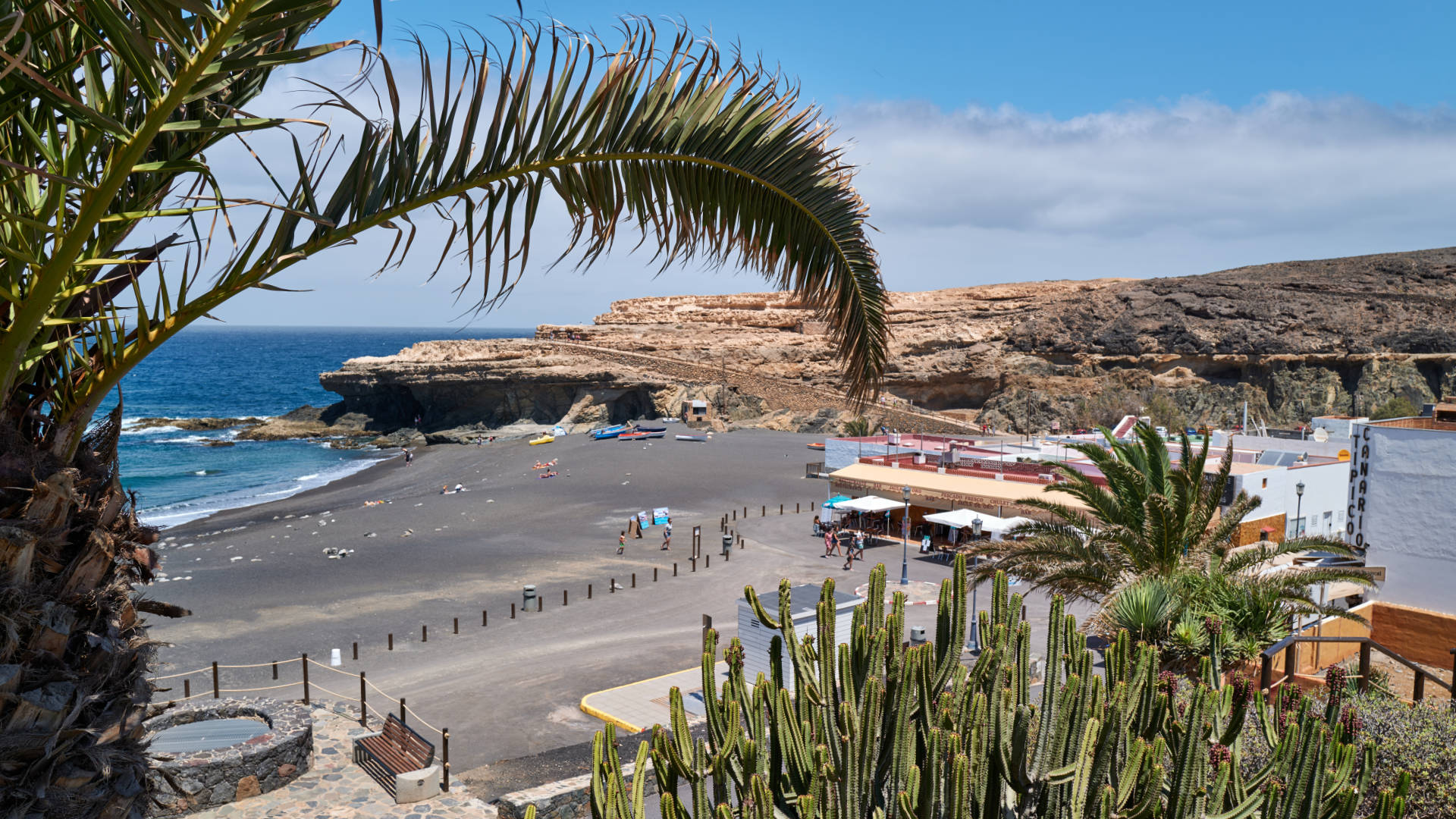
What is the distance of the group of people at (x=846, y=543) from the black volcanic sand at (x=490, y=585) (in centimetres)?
35

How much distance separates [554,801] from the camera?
962cm

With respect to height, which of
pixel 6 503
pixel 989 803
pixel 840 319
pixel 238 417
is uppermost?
pixel 840 319

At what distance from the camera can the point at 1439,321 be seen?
53000mm

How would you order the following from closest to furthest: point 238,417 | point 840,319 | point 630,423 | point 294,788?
point 840,319 → point 294,788 → point 630,423 → point 238,417

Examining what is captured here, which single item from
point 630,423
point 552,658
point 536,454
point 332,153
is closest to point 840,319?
point 332,153

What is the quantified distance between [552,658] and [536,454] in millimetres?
28895

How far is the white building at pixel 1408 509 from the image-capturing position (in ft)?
45.8

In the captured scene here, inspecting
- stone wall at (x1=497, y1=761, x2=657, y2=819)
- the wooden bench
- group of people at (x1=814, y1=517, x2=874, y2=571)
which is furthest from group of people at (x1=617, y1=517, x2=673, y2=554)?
stone wall at (x1=497, y1=761, x2=657, y2=819)

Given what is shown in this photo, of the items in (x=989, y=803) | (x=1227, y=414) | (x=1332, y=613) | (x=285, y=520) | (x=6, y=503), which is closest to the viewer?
(x=6, y=503)

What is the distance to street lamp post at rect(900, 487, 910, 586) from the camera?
20.6m

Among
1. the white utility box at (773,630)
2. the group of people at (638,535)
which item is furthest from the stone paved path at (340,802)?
the group of people at (638,535)

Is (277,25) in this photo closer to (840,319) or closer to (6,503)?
(6,503)

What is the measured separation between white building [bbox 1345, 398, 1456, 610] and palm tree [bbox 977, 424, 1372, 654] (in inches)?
137

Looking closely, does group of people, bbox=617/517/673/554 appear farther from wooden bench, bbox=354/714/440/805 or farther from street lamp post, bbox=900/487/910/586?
wooden bench, bbox=354/714/440/805
